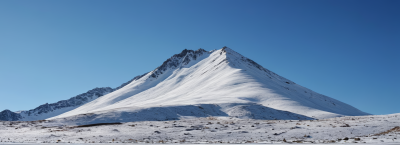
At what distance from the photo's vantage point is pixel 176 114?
4878cm

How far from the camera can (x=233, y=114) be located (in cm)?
5181

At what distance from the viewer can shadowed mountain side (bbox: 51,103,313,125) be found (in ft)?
135

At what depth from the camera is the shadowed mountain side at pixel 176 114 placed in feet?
135

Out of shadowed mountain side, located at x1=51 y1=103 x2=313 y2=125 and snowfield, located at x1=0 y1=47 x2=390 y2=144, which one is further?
shadowed mountain side, located at x1=51 y1=103 x2=313 y2=125

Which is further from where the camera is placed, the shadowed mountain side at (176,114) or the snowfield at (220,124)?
the shadowed mountain side at (176,114)

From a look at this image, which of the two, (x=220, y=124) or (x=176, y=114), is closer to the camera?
(x=220, y=124)

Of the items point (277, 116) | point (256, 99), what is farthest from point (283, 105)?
point (277, 116)

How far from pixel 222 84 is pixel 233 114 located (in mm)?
40358

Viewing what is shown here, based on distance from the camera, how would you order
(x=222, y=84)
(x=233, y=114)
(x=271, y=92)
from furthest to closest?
1. (x=222, y=84)
2. (x=271, y=92)
3. (x=233, y=114)

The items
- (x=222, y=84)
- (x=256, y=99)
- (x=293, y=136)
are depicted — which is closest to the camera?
(x=293, y=136)

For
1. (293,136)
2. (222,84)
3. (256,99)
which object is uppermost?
(222,84)

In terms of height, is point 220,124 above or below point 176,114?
below

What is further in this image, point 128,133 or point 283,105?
point 283,105

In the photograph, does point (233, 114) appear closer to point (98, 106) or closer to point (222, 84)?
point (222, 84)
